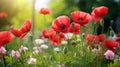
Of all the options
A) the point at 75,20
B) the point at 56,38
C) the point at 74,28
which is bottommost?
the point at 56,38

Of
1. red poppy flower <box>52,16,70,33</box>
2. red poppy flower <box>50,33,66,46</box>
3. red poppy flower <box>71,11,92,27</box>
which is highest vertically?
red poppy flower <box>71,11,92,27</box>

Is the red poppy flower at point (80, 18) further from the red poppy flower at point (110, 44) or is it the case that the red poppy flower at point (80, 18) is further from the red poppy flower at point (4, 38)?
the red poppy flower at point (4, 38)

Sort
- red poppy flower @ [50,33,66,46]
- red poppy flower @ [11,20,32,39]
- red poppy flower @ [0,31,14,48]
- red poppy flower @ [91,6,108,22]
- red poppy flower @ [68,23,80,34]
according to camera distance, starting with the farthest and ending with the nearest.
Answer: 1. red poppy flower @ [50,33,66,46]
2. red poppy flower @ [68,23,80,34]
3. red poppy flower @ [91,6,108,22]
4. red poppy flower @ [11,20,32,39]
5. red poppy flower @ [0,31,14,48]

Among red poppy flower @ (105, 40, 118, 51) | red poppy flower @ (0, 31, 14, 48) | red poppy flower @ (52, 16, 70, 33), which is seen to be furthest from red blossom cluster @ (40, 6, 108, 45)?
red poppy flower @ (0, 31, 14, 48)

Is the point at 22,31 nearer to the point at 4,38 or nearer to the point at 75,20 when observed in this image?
the point at 4,38

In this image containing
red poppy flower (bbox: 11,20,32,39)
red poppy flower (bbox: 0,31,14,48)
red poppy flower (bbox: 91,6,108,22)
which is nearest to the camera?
red poppy flower (bbox: 0,31,14,48)

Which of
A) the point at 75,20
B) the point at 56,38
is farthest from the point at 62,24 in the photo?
the point at 56,38

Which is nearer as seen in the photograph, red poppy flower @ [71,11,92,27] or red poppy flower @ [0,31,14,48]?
red poppy flower @ [0,31,14,48]

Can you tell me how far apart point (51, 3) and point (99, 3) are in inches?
737

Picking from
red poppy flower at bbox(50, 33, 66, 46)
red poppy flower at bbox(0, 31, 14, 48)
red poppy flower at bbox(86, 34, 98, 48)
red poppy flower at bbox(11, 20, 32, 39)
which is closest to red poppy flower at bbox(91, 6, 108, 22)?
red poppy flower at bbox(86, 34, 98, 48)

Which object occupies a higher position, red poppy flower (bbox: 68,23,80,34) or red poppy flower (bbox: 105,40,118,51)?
red poppy flower (bbox: 68,23,80,34)

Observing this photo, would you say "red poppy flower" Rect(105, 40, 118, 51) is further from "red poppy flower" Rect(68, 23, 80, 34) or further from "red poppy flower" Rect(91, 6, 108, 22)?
"red poppy flower" Rect(68, 23, 80, 34)

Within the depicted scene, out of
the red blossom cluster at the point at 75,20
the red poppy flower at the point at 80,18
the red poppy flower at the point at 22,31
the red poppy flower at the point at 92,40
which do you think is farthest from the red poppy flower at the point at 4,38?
the red poppy flower at the point at 92,40

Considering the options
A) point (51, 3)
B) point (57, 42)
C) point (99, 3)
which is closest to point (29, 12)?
point (51, 3)
